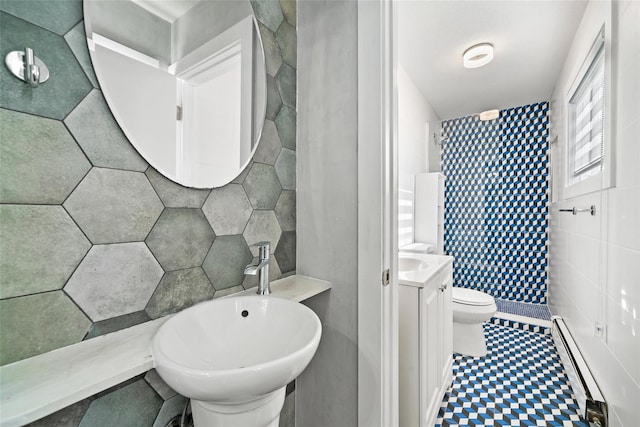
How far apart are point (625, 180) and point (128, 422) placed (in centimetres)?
197

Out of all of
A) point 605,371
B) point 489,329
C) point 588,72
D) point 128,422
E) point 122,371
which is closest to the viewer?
point 122,371

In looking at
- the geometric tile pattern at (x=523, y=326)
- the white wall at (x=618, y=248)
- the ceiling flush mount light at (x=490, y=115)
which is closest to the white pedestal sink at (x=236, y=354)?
the white wall at (x=618, y=248)

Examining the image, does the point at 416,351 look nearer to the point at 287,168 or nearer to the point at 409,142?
the point at 287,168

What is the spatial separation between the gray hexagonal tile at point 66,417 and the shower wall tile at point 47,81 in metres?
0.64

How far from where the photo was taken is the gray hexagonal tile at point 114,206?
2.17ft

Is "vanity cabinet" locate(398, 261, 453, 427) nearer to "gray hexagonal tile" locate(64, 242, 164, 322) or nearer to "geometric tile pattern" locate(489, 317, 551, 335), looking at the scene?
"gray hexagonal tile" locate(64, 242, 164, 322)

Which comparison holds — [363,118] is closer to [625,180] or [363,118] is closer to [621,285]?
[625,180]

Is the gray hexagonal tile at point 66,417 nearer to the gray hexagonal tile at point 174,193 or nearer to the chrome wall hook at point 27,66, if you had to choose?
the gray hexagonal tile at point 174,193

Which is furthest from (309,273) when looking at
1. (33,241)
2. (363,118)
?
(33,241)

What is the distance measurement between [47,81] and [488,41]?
272cm

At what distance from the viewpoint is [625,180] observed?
120 centimetres

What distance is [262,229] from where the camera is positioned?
111 cm

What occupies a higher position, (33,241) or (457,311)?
(33,241)

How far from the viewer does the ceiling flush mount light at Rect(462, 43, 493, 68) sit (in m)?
2.25
